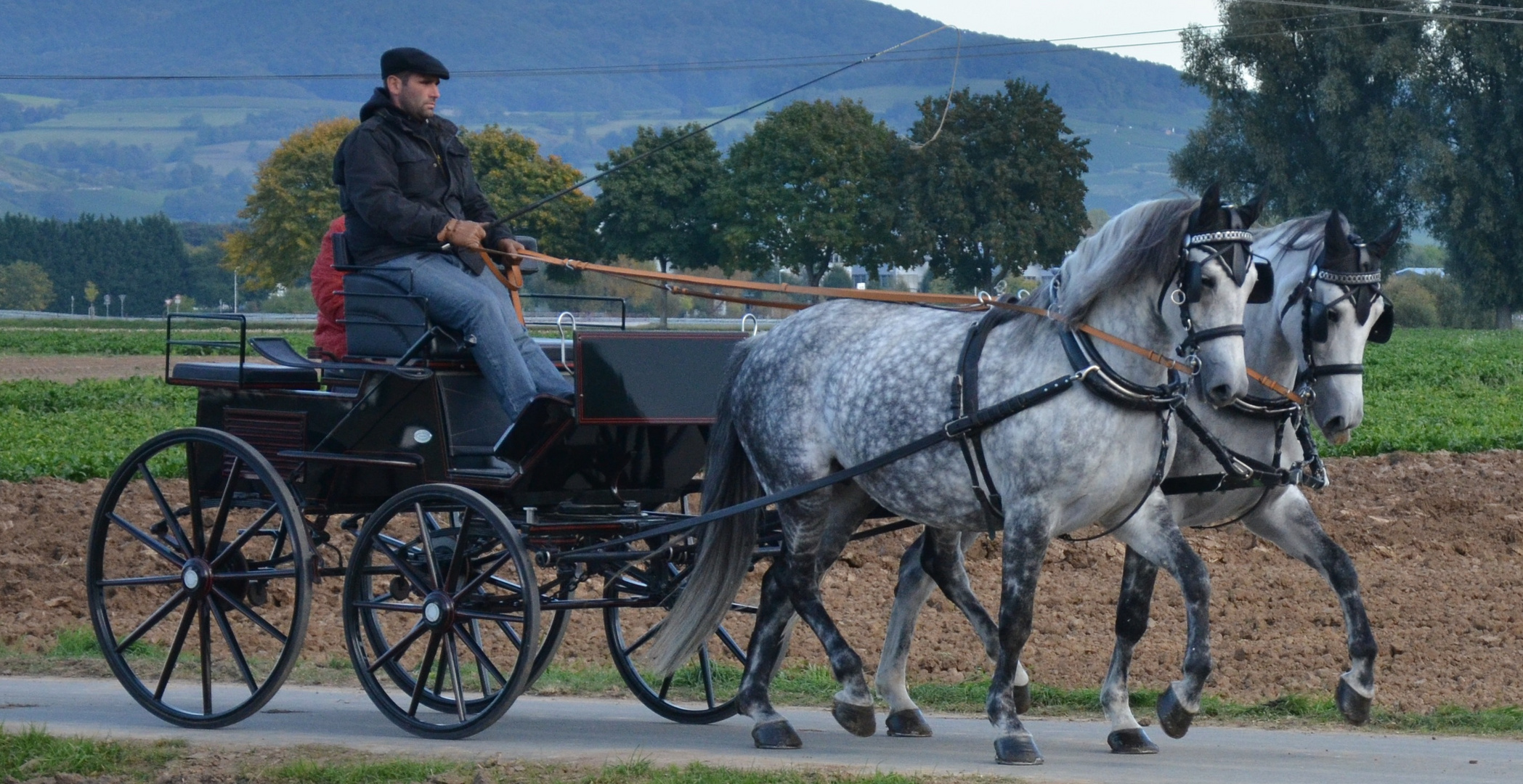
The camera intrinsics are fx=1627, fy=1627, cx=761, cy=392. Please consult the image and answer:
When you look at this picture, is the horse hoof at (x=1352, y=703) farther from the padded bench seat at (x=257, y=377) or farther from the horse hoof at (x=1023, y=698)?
A: the padded bench seat at (x=257, y=377)

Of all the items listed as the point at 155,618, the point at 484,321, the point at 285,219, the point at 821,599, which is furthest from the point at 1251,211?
the point at 285,219

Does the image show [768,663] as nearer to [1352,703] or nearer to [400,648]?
[400,648]

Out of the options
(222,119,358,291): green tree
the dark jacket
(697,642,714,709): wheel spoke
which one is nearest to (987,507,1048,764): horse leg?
(697,642,714,709): wheel spoke

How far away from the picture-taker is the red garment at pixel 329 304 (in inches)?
313

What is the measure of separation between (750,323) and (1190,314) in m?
2.66

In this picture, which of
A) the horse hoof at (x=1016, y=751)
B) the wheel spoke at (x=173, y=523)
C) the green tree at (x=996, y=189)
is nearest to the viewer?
the horse hoof at (x=1016, y=751)

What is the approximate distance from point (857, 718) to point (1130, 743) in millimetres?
989

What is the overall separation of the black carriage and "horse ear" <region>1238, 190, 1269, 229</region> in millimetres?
2270

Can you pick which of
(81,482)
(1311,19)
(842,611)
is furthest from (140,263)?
(842,611)

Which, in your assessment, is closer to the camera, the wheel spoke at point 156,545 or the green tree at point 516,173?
the wheel spoke at point 156,545

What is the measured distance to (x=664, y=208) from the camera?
63.1 metres

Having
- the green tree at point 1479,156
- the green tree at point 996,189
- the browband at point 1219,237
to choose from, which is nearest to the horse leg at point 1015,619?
the browband at point 1219,237

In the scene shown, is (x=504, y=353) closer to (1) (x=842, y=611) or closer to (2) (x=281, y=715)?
(2) (x=281, y=715)

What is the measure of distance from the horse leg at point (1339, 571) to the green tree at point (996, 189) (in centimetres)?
5143
